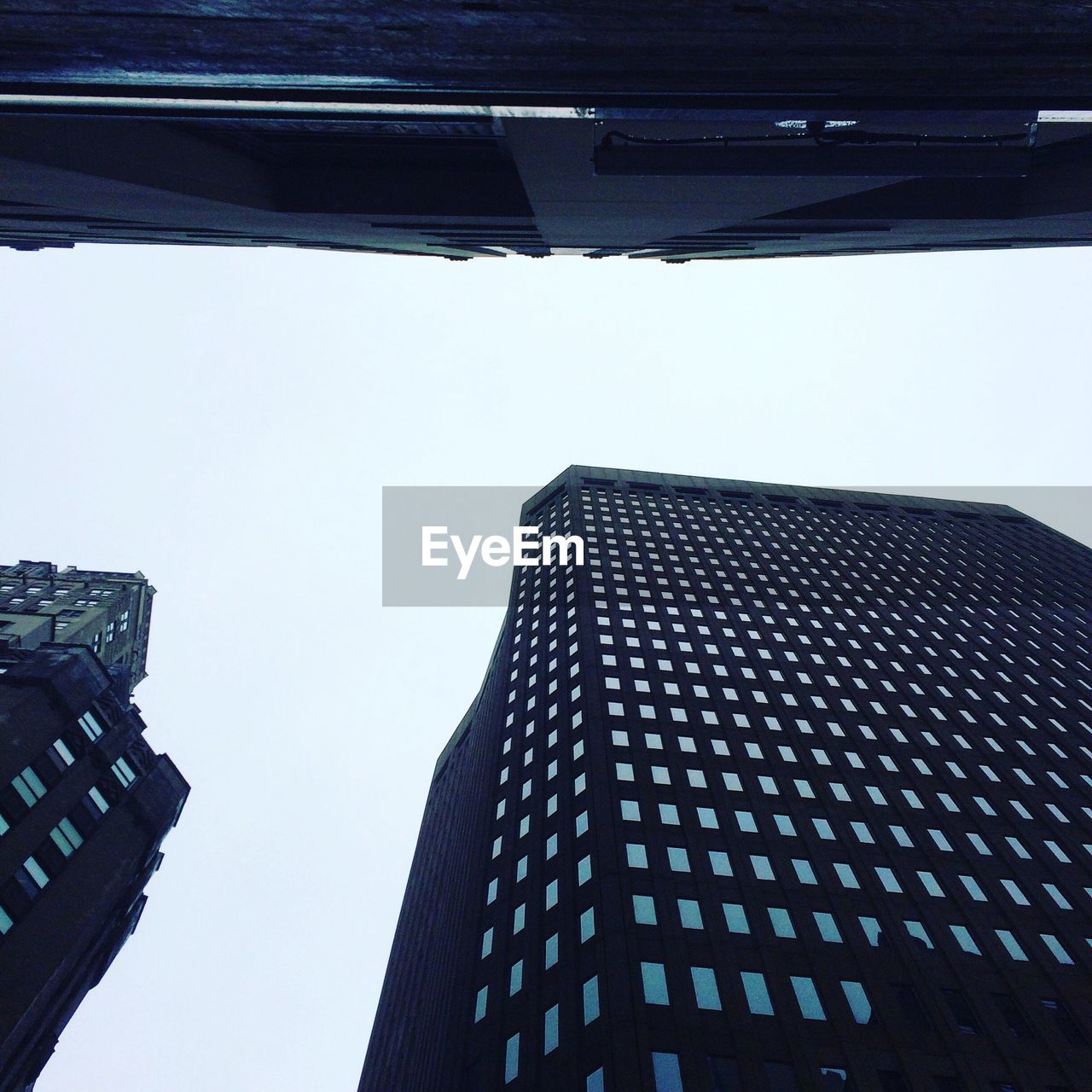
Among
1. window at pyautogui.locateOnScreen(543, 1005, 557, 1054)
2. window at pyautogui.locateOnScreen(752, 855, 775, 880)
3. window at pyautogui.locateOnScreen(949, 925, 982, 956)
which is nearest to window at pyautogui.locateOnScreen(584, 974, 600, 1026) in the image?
window at pyautogui.locateOnScreen(543, 1005, 557, 1054)

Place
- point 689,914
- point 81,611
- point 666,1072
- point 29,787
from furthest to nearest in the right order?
point 81,611, point 29,787, point 689,914, point 666,1072

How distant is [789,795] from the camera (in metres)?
35.8

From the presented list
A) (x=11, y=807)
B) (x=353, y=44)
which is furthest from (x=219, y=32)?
(x=11, y=807)

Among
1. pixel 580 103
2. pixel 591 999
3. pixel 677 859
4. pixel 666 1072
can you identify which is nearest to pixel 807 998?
pixel 666 1072

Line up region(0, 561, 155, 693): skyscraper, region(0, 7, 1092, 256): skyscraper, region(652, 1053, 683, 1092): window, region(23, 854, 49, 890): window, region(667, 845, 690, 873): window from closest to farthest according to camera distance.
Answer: region(0, 7, 1092, 256): skyscraper
region(652, 1053, 683, 1092): window
region(23, 854, 49, 890): window
region(667, 845, 690, 873): window
region(0, 561, 155, 693): skyscraper

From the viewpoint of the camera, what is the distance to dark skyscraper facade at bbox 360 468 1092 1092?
24.6 meters

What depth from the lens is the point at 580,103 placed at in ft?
22.2

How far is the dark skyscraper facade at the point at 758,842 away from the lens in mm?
24641

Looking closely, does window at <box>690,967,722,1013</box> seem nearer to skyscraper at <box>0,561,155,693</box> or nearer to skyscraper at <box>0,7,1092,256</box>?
skyscraper at <box>0,7,1092,256</box>

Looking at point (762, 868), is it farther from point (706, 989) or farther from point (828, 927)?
point (706, 989)

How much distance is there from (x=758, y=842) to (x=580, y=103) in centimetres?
3301

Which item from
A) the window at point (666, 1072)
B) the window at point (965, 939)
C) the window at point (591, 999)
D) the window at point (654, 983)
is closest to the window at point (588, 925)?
the window at point (591, 999)

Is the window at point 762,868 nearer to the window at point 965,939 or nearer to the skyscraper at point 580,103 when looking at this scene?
the window at point 965,939

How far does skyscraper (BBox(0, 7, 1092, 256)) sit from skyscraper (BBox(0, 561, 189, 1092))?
950 inches
